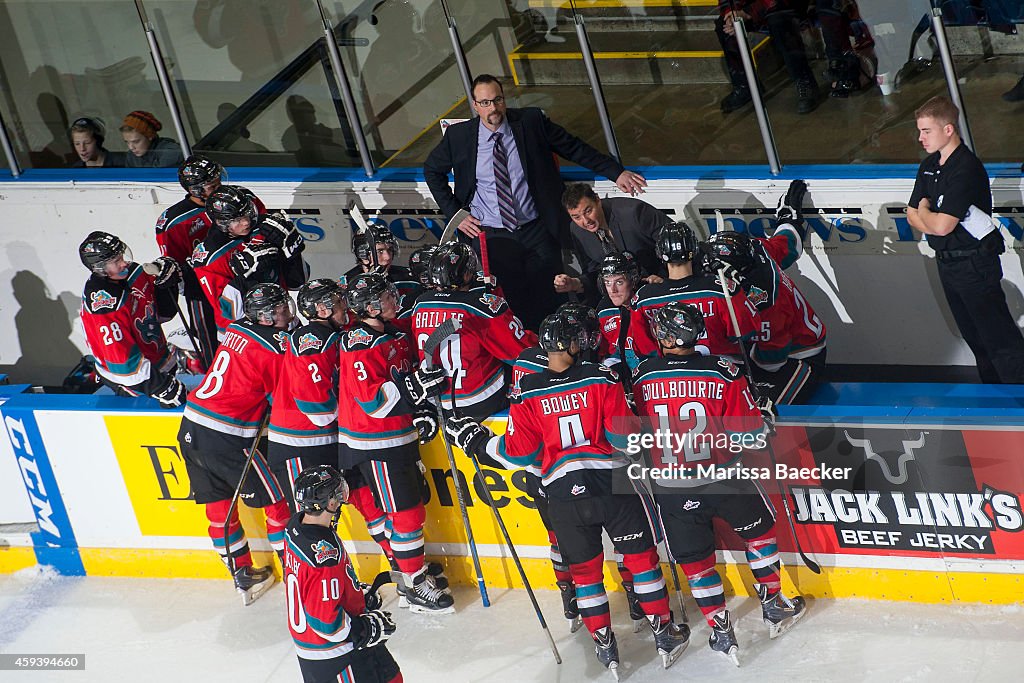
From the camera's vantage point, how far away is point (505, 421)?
526 cm

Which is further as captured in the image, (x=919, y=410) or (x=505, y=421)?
(x=505, y=421)

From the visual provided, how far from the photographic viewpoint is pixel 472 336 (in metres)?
5.21

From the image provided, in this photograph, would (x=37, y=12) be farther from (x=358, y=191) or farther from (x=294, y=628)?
(x=294, y=628)

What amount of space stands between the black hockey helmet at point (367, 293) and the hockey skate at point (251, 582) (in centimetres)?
144

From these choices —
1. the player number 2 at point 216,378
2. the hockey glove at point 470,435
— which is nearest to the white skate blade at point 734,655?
the hockey glove at point 470,435

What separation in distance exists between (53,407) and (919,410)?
3.88 m

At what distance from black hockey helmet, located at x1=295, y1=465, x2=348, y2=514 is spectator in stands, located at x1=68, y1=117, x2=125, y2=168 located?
3.77m

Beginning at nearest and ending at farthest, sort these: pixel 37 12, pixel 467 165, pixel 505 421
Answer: pixel 505 421 → pixel 467 165 → pixel 37 12

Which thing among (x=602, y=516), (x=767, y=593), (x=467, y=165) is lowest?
(x=767, y=593)

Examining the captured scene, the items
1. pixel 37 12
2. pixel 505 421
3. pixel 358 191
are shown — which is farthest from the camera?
pixel 37 12

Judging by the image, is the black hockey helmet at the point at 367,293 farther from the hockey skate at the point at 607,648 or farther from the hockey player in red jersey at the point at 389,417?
the hockey skate at the point at 607,648

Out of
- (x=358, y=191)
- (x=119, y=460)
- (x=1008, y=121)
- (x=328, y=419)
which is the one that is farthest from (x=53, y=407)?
(x=1008, y=121)

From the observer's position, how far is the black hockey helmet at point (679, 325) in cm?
459
